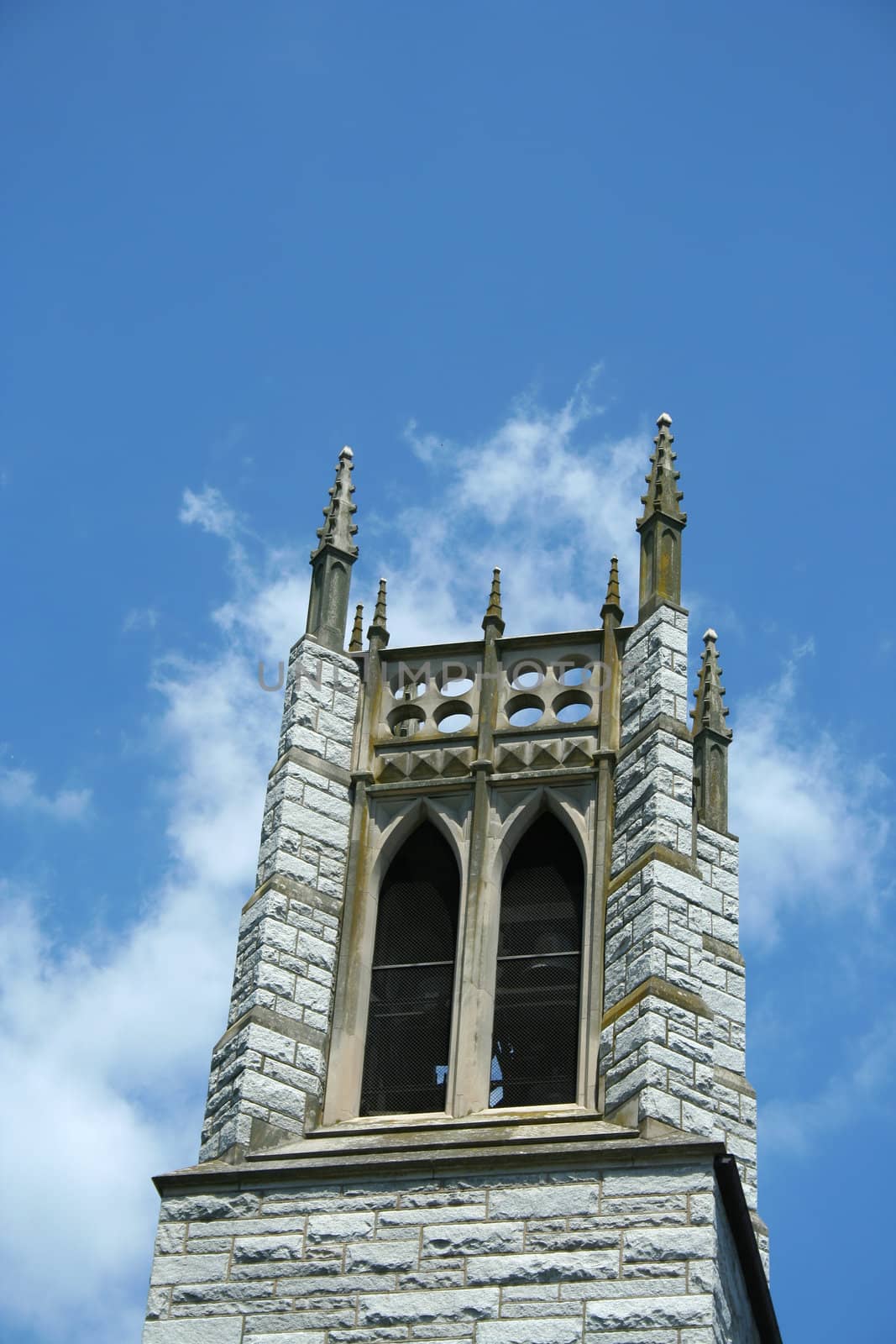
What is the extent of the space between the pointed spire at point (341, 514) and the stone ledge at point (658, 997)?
6577mm

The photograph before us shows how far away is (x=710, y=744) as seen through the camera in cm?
3067

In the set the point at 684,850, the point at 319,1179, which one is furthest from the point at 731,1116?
the point at 319,1179

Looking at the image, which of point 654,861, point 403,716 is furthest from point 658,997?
point 403,716

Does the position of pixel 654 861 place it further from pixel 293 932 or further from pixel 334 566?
pixel 334 566

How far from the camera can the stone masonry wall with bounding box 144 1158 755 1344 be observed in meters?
22.0

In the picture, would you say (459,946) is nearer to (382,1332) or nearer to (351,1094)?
(351,1094)

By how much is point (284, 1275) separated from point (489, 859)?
4.88 m

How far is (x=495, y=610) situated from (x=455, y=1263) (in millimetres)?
7882

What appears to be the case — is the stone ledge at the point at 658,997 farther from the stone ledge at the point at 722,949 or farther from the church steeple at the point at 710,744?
the church steeple at the point at 710,744

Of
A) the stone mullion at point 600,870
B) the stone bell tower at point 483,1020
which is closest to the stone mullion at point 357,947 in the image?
the stone bell tower at point 483,1020

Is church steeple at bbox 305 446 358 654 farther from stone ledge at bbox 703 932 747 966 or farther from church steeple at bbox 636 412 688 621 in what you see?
stone ledge at bbox 703 932 747 966

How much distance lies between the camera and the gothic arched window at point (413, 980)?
24984 mm

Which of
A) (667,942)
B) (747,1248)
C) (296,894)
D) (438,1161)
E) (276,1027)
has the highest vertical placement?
(296,894)

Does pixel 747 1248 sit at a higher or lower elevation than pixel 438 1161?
lower
